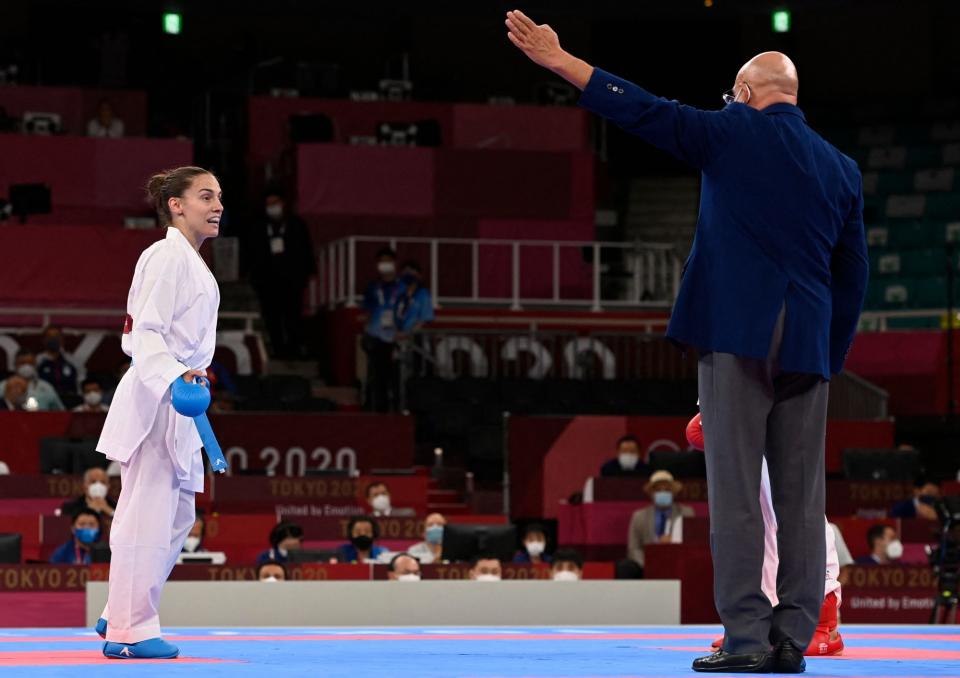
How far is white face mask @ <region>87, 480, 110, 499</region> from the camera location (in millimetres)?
13227

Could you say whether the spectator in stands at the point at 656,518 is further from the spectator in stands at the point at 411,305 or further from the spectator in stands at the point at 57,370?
the spectator in stands at the point at 57,370

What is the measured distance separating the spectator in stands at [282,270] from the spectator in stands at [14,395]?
422 centimetres

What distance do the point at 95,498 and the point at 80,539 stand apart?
3.77 feet

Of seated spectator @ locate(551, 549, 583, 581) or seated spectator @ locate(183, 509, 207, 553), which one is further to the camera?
seated spectator @ locate(183, 509, 207, 553)

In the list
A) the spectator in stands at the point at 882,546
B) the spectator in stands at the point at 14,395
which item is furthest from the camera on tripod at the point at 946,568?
the spectator in stands at the point at 14,395

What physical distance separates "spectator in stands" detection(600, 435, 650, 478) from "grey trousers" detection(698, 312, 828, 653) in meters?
10.8

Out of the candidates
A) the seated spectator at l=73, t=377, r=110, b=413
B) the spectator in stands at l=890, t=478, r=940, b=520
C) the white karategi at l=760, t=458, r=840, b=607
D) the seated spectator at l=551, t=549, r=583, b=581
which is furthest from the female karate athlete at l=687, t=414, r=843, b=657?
the seated spectator at l=73, t=377, r=110, b=413

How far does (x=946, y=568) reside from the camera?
1206cm

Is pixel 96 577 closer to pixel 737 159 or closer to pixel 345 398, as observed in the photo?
pixel 737 159

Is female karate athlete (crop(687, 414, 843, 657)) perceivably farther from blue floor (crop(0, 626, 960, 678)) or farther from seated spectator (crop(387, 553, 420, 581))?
seated spectator (crop(387, 553, 420, 581))

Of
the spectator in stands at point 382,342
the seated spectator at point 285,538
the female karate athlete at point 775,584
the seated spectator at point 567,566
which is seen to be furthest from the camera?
the spectator in stands at point 382,342

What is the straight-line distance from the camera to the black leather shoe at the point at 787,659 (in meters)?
4.71

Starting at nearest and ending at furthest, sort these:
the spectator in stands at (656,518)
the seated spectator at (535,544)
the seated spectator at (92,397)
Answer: the seated spectator at (535,544)
the spectator in stands at (656,518)
the seated spectator at (92,397)

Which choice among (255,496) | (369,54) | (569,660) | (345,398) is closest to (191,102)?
(369,54)
